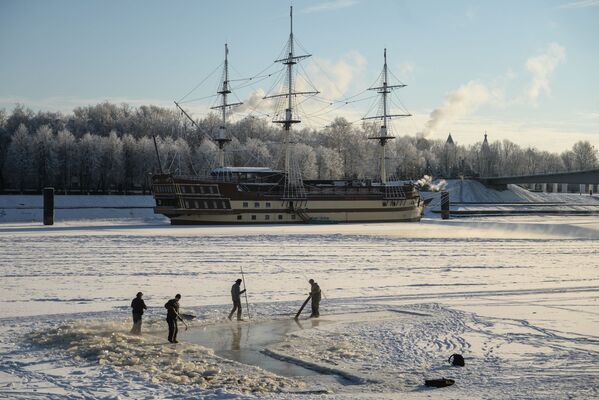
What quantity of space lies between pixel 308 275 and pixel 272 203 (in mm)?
39115

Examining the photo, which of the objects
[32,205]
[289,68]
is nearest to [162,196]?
[289,68]

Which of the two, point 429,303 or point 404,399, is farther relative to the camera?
point 429,303

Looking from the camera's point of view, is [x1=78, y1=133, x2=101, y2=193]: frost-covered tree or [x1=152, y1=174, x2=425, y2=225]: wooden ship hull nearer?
[x1=152, y1=174, x2=425, y2=225]: wooden ship hull

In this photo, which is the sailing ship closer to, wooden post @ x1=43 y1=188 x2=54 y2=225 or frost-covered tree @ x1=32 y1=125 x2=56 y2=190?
wooden post @ x1=43 y1=188 x2=54 y2=225

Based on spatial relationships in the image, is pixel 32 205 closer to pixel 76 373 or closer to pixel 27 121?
pixel 27 121

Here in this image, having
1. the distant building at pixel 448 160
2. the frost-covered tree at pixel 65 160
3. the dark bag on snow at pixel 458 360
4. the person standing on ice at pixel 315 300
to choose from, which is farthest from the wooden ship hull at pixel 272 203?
the distant building at pixel 448 160

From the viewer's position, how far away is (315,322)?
19312mm

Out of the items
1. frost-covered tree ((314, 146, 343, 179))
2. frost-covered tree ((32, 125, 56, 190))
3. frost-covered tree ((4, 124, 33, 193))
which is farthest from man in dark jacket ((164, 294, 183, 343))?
frost-covered tree ((314, 146, 343, 179))

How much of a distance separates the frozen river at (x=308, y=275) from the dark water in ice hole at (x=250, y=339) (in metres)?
1.51

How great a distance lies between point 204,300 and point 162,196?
41696mm

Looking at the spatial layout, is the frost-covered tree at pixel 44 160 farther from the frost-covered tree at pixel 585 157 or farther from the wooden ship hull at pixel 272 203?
the frost-covered tree at pixel 585 157

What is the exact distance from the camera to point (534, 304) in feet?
70.8

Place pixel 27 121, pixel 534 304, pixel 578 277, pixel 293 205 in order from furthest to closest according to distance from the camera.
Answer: pixel 27 121, pixel 293 205, pixel 578 277, pixel 534 304

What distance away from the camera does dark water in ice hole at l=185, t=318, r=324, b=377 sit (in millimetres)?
14852
